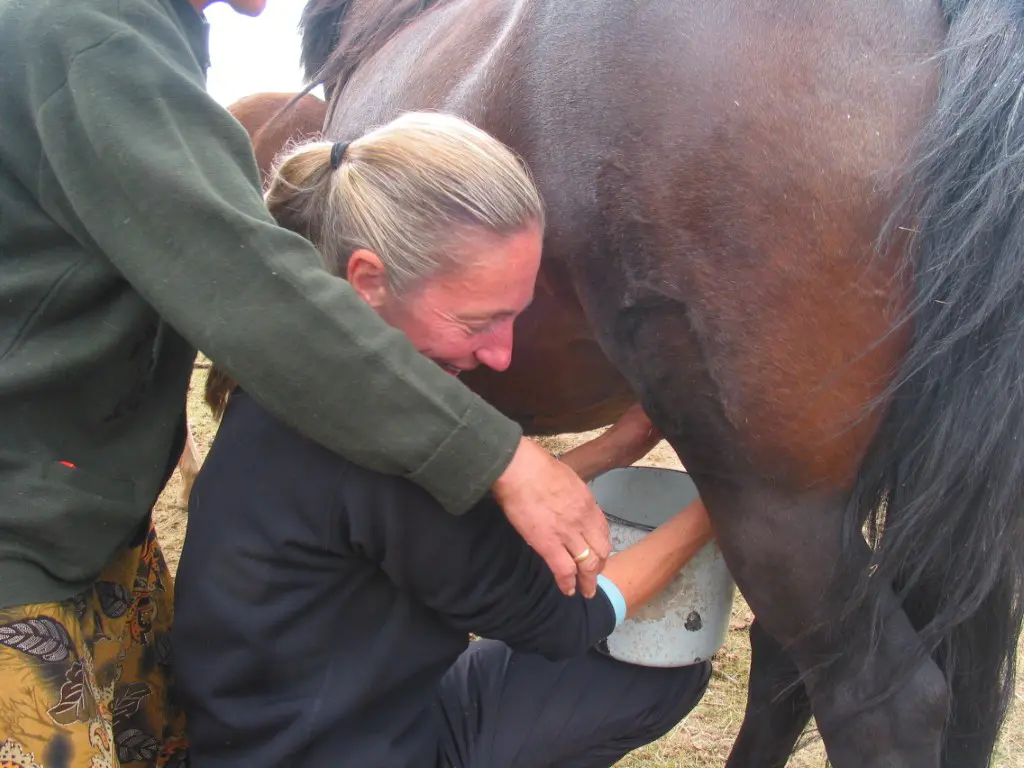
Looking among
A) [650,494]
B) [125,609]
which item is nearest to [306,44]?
[650,494]

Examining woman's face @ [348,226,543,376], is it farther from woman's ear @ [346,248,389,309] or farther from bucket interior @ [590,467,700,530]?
bucket interior @ [590,467,700,530]

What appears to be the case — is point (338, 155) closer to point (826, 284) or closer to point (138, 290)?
point (138, 290)

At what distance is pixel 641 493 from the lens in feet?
5.72

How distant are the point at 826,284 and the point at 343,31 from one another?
1.81m

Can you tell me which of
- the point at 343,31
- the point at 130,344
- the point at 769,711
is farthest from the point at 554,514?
the point at 343,31

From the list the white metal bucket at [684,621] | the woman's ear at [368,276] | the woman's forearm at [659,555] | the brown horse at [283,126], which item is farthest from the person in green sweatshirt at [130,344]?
the brown horse at [283,126]

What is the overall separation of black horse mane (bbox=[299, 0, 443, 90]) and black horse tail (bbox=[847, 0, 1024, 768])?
1.25 meters

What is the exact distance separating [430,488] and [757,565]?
1.74ft

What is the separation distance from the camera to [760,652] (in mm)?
1611

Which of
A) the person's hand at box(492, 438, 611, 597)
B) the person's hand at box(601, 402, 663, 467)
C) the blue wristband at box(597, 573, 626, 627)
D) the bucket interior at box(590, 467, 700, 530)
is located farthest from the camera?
the bucket interior at box(590, 467, 700, 530)

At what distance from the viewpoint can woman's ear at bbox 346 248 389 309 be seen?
3.17 ft

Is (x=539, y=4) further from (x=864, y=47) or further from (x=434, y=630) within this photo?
(x=434, y=630)

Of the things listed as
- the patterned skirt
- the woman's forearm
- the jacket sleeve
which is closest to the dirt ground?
the woman's forearm

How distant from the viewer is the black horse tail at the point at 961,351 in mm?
926
